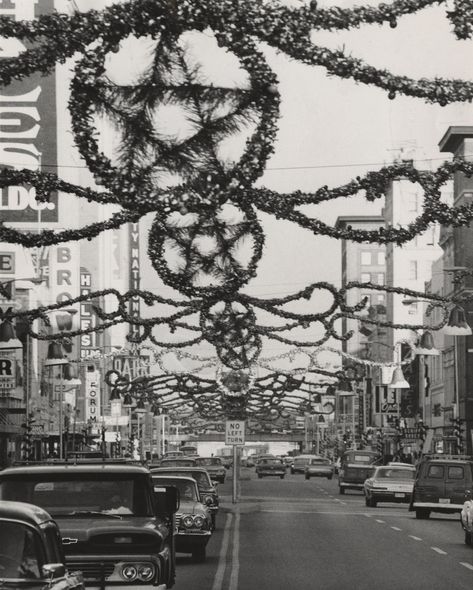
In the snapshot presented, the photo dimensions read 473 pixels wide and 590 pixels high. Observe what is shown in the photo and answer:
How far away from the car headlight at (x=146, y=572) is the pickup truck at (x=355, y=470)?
58900 millimetres

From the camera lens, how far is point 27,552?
9859mm

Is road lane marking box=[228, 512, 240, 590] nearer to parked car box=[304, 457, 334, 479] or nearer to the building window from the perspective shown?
parked car box=[304, 457, 334, 479]

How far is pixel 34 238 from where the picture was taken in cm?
Answer: 1530

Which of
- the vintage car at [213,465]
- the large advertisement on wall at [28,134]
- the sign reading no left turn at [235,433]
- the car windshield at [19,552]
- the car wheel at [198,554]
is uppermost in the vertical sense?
the large advertisement on wall at [28,134]

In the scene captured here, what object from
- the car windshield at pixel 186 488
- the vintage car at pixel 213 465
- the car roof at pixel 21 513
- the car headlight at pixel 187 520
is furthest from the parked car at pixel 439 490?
the car roof at pixel 21 513

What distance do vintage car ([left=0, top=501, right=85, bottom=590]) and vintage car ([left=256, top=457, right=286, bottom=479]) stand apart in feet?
339

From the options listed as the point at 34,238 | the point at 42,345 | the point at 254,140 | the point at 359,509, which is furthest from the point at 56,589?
the point at 42,345

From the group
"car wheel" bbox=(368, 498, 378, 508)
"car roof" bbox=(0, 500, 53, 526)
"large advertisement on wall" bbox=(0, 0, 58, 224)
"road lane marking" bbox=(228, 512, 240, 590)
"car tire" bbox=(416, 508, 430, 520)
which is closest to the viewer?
"car roof" bbox=(0, 500, 53, 526)

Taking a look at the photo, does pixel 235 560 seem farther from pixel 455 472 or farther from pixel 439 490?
pixel 455 472

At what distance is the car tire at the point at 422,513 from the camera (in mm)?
45781

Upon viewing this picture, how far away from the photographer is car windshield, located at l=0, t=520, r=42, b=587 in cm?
960

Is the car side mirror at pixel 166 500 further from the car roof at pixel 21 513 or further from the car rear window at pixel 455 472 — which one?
the car rear window at pixel 455 472

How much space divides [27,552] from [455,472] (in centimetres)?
3720

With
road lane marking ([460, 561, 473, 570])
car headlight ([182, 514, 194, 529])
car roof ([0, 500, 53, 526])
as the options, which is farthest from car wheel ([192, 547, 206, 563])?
car roof ([0, 500, 53, 526])
